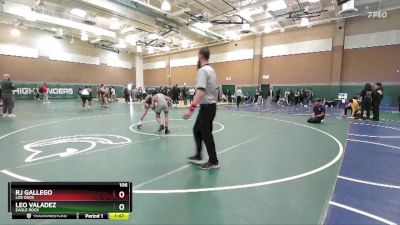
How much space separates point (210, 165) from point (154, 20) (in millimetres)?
17973

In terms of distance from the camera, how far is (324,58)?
22547mm

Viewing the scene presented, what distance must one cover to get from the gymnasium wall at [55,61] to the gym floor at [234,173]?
24.1 m

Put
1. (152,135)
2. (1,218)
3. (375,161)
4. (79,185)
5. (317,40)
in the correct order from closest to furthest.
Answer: (79,185) < (1,218) < (375,161) < (152,135) < (317,40)

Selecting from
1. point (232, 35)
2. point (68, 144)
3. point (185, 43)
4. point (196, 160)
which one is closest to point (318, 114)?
point (196, 160)

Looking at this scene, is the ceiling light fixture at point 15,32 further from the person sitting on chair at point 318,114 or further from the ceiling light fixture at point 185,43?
the person sitting on chair at point 318,114

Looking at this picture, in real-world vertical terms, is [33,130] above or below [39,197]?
below

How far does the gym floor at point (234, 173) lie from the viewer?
2.77 meters

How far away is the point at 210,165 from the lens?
430cm

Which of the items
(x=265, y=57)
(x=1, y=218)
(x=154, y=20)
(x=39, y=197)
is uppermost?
(x=154, y=20)

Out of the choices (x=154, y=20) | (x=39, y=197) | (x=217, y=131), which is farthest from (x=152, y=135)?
(x=154, y=20)

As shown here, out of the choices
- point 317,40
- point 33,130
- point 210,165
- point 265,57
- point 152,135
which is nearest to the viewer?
point 210,165

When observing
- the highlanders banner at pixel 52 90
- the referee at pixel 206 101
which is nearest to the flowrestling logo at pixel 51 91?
the highlanders banner at pixel 52 90

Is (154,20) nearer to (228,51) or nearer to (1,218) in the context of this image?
(228,51)
